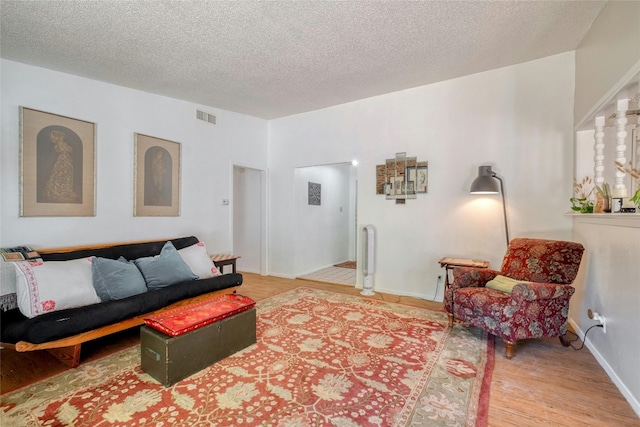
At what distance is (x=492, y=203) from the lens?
135 inches

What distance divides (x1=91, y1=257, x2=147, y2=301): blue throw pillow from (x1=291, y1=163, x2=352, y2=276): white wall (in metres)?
2.69

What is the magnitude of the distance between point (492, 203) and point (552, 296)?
1.40m

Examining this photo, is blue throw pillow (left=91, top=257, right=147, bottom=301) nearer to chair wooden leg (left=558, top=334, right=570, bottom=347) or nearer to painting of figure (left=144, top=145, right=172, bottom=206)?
painting of figure (left=144, top=145, right=172, bottom=206)

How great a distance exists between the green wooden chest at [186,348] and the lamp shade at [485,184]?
9.03 feet

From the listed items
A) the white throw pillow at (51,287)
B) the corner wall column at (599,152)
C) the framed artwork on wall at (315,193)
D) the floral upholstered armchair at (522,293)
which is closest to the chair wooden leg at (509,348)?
the floral upholstered armchair at (522,293)

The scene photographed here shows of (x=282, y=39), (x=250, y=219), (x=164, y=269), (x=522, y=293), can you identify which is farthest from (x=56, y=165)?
(x=522, y=293)

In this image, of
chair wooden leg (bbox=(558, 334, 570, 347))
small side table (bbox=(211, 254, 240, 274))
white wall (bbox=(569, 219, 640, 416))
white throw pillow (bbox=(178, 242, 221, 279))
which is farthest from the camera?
small side table (bbox=(211, 254, 240, 274))

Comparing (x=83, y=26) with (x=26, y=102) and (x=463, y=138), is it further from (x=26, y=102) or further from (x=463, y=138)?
(x=463, y=138)

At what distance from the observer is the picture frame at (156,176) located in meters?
3.65

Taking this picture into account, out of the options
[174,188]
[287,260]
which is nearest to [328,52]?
[174,188]

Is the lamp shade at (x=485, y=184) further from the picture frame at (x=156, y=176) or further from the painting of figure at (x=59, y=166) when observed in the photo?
the painting of figure at (x=59, y=166)

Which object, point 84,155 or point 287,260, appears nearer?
point 84,155

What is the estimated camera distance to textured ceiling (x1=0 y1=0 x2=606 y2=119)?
2223 millimetres

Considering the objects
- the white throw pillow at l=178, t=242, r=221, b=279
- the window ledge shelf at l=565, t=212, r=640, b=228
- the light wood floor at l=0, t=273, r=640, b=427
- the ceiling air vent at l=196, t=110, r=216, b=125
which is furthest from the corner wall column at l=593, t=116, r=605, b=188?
the ceiling air vent at l=196, t=110, r=216, b=125
